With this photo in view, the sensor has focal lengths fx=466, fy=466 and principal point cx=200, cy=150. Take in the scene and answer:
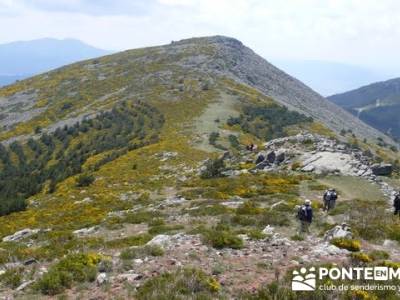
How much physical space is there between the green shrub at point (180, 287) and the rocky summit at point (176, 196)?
0.04 meters

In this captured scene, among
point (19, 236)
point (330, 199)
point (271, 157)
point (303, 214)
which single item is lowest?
point (19, 236)

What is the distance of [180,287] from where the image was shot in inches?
509

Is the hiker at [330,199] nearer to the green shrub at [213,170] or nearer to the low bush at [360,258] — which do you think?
the low bush at [360,258]

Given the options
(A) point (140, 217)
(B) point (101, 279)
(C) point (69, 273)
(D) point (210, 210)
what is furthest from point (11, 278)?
(D) point (210, 210)

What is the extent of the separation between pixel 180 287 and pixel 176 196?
1902 centimetres

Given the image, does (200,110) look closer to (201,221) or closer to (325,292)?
(201,221)

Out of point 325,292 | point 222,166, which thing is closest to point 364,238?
point 325,292

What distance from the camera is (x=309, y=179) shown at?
121 ft

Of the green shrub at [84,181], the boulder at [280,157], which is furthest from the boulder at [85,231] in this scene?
the boulder at [280,157]

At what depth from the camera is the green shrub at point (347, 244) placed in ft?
53.9

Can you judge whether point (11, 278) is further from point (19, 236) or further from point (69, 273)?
point (19, 236)

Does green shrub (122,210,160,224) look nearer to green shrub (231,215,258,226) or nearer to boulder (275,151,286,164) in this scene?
green shrub (231,215,258,226)

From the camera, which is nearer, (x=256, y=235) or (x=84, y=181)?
(x=256, y=235)

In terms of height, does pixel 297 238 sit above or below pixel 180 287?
below
